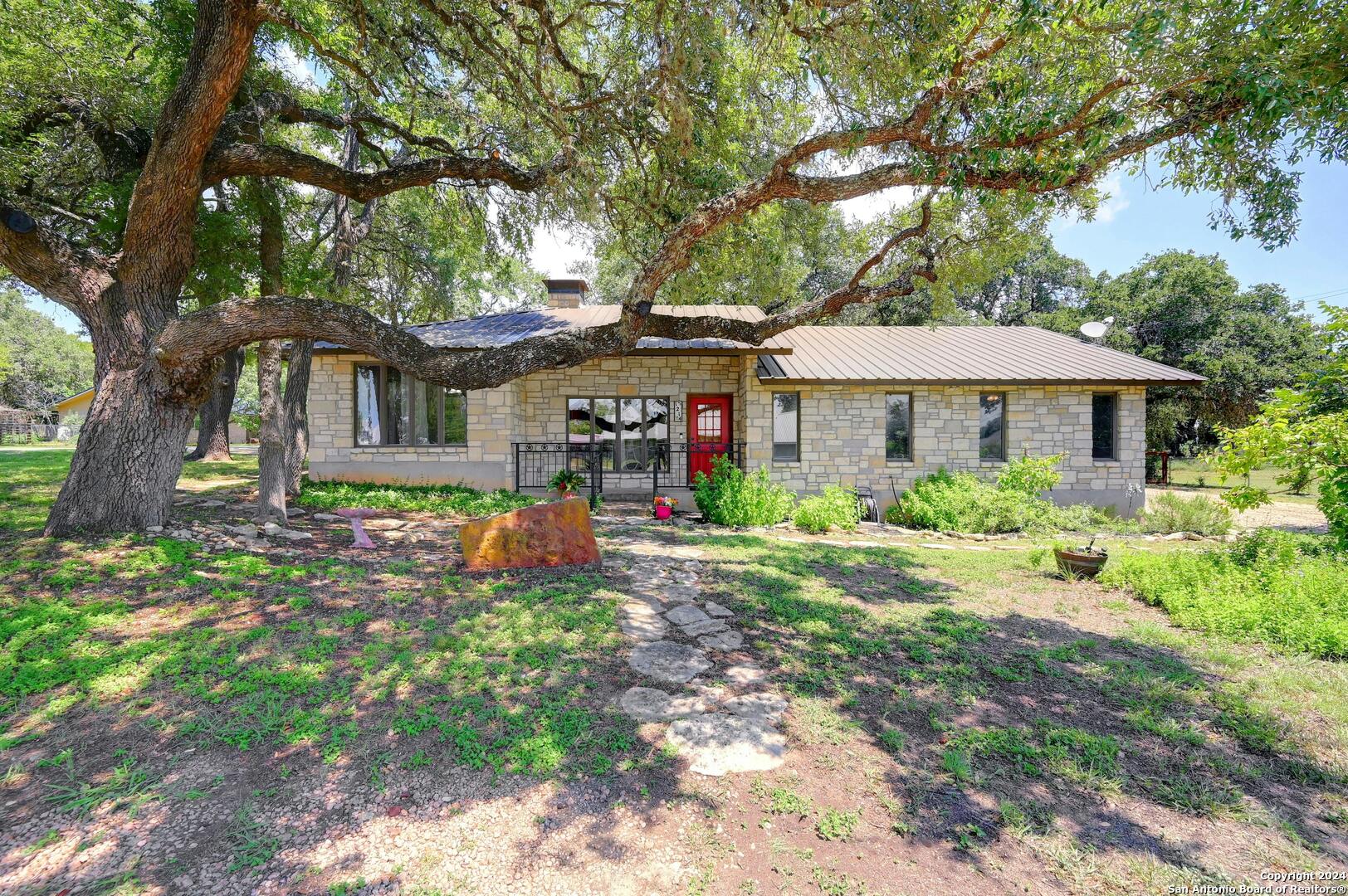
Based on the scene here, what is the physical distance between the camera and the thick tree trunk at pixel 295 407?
28.9 ft

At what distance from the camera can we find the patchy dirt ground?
2012mm

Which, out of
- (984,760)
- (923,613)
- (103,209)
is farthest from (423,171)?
(984,760)

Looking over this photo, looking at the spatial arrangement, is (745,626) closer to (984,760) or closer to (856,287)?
(984,760)

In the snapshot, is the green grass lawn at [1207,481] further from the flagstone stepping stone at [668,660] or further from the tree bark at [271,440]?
the tree bark at [271,440]

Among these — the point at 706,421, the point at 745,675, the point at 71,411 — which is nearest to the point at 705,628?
the point at 745,675

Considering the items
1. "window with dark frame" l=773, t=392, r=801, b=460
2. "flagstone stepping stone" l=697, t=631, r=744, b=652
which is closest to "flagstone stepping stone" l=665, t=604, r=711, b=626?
"flagstone stepping stone" l=697, t=631, r=744, b=652

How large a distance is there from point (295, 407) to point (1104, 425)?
622 inches

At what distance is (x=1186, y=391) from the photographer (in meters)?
16.8

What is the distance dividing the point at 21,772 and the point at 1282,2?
8.39 m

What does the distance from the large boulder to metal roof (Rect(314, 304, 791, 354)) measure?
4.39 meters

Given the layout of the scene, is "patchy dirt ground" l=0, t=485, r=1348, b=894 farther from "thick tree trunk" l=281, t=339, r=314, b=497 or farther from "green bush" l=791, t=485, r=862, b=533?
"thick tree trunk" l=281, t=339, r=314, b=497

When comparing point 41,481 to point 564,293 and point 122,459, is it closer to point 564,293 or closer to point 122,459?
point 122,459

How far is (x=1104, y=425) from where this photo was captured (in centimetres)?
1141

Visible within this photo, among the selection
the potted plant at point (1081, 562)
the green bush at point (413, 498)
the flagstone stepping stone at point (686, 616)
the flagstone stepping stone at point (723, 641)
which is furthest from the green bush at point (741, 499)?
the flagstone stepping stone at point (723, 641)
